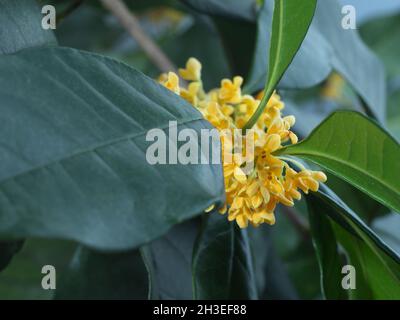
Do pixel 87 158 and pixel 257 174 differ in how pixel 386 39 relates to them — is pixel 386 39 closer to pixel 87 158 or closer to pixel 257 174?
pixel 257 174

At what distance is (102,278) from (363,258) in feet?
0.80

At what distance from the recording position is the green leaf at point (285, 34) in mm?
495

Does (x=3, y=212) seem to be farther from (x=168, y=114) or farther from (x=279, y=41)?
(x=279, y=41)

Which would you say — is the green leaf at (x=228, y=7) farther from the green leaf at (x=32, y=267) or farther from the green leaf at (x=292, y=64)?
the green leaf at (x=32, y=267)

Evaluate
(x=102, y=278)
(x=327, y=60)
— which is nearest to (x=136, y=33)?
(x=327, y=60)

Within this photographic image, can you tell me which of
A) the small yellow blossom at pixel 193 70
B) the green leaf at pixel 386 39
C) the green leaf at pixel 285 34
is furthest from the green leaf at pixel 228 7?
the green leaf at pixel 386 39

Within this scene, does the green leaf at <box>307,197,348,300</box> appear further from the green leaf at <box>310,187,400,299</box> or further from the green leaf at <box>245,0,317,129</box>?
the green leaf at <box>245,0,317,129</box>

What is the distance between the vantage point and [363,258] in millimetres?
577

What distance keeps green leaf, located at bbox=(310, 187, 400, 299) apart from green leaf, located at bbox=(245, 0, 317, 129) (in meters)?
0.09

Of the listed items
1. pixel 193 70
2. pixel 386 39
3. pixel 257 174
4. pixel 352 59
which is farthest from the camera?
pixel 386 39

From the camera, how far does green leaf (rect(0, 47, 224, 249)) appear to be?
0.34 metres
